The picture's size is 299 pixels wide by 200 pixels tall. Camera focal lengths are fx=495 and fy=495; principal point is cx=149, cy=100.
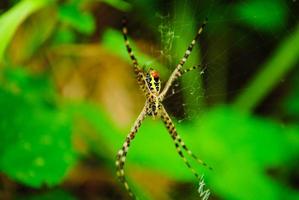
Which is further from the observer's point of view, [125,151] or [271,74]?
[271,74]

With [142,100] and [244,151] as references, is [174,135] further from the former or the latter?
[142,100]

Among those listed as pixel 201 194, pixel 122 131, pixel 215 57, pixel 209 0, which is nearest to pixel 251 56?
pixel 215 57

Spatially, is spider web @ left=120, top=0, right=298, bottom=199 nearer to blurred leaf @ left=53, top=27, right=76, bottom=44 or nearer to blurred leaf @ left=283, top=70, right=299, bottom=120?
blurred leaf @ left=283, top=70, right=299, bottom=120

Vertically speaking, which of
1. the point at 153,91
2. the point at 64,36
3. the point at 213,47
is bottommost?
the point at 153,91

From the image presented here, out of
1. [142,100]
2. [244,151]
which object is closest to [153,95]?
[244,151]

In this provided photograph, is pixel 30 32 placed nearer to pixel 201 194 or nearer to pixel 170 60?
pixel 170 60

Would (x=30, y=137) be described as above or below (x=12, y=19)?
below
